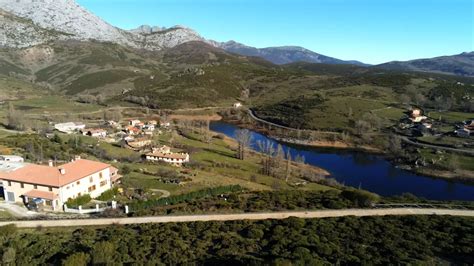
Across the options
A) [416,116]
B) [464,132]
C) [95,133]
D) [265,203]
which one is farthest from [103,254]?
[416,116]

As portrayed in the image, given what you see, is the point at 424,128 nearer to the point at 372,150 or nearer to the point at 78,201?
the point at 372,150

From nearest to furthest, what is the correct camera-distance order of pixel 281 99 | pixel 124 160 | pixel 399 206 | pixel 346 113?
pixel 399 206 < pixel 124 160 < pixel 346 113 < pixel 281 99

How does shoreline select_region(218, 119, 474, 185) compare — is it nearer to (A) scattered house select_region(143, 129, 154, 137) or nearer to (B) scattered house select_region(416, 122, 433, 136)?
(B) scattered house select_region(416, 122, 433, 136)

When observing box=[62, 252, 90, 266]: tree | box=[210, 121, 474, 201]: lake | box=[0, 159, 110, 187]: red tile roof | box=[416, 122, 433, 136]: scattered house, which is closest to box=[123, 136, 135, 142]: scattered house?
box=[210, 121, 474, 201]: lake

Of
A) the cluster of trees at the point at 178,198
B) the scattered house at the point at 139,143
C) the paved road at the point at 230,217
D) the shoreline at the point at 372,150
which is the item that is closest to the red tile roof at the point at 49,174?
the paved road at the point at 230,217

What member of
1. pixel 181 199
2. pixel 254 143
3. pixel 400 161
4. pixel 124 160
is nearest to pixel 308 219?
pixel 181 199

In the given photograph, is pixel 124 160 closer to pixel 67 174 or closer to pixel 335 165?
pixel 67 174
